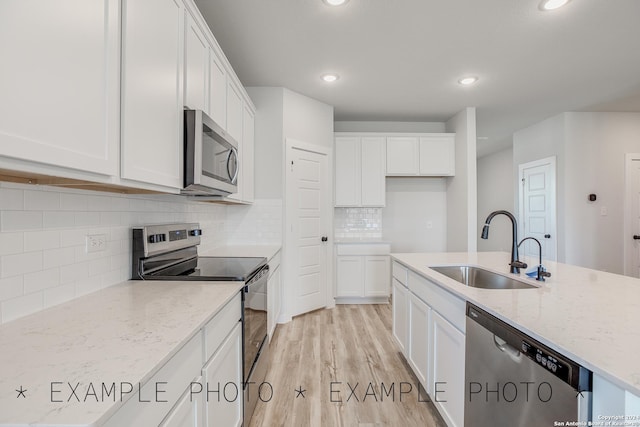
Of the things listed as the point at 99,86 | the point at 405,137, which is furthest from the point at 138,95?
the point at 405,137

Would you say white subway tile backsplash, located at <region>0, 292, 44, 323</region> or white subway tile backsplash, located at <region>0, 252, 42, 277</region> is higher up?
white subway tile backsplash, located at <region>0, 252, 42, 277</region>

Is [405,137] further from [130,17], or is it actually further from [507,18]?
[130,17]

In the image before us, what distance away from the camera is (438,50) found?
2.62m

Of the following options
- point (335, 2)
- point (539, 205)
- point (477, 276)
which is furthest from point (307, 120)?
point (539, 205)

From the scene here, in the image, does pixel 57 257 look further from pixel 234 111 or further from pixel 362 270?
pixel 362 270

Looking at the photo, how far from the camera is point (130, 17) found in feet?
3.51

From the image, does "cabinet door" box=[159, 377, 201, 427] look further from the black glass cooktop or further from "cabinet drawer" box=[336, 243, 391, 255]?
"cabinet drawer" box=[336, 243, 391, 255]

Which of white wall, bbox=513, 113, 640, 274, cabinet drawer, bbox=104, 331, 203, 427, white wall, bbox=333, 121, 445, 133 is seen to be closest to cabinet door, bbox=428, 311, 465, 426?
cabinet drawer, bbox=104, 331, 203, 427

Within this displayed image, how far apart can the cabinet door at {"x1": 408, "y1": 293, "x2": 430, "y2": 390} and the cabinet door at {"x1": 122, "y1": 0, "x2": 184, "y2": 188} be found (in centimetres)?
158

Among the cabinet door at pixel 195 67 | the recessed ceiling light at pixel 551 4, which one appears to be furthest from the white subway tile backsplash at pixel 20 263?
the recessed ceiling light at pixel 551 4

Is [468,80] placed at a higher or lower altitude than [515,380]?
higher

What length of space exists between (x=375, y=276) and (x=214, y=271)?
2.65m

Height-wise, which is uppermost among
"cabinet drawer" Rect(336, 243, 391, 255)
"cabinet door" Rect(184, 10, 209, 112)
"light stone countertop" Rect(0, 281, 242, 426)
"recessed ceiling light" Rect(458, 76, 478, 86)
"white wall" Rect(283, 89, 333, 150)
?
"recessed ceiling light" Rect(458, 76, 478, 86)

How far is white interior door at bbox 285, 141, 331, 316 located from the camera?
3.38 m
